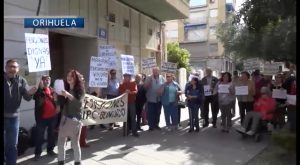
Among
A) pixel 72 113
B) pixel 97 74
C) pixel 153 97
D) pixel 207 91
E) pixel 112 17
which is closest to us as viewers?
pixel 72 113

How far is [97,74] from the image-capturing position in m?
8.67

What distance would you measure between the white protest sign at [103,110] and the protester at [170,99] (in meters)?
1.52

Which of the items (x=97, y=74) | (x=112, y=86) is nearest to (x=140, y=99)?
(x=112, y=86)

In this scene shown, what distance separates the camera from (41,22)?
669 cm

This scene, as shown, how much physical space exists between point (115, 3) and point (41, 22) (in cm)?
786

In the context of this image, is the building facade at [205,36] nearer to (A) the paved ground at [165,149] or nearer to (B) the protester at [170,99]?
(B) the protester at [170,99]

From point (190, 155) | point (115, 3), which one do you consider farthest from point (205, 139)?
point (115, 3)

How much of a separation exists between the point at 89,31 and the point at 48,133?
5.47 m

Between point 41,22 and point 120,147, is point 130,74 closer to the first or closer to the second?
point 120,147

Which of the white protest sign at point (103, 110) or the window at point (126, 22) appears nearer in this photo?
the white protest sign at point (103, 110)

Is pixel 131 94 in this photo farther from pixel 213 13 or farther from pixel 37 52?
pixel 213 13

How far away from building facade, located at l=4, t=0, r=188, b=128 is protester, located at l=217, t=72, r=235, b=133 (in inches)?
171

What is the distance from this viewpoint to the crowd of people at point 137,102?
5.94 m

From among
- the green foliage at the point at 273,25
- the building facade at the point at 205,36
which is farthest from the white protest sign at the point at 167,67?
the building facade at the point at 205,36
